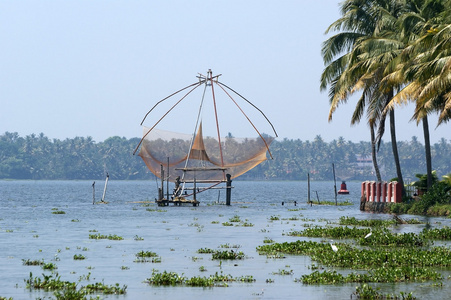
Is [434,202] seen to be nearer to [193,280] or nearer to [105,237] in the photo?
[105,237]

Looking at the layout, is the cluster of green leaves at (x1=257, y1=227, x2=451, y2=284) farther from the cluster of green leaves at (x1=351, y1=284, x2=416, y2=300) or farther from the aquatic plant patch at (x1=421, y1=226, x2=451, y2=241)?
the cluster of green leaves at (x1=351, y1=284, x2=416, y2=300)

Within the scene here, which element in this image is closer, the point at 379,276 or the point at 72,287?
the point at 72,287

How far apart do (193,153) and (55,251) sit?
39.8 m

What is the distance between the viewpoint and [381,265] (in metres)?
24.4

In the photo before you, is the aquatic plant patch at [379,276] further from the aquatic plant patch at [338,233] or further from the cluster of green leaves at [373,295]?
the aquatic plant patch at [338,233]

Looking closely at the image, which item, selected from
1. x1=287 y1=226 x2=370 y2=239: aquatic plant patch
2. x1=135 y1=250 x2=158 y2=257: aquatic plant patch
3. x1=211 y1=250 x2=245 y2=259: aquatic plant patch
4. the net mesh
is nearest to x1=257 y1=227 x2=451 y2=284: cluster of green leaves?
x1=287 y1=226 x2=370 y2=239: aquatic plant patch

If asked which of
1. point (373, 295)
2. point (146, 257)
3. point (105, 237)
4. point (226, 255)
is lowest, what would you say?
point (373, 295)

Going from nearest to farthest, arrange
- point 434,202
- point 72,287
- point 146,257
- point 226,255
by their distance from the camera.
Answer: point 72,287, point 226,255, point 146,257, point 434,202

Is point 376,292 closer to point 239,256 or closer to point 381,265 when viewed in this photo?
point 381,265

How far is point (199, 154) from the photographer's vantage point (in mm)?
70688

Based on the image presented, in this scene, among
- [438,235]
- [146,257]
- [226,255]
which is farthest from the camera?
[438,235]

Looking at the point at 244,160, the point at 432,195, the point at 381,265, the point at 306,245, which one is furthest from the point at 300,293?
the point at 244,160

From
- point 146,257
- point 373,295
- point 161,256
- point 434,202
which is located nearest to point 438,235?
point 161,256

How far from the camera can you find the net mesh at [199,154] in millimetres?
68662
